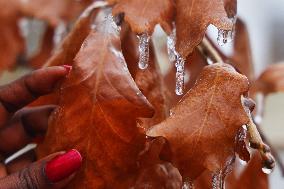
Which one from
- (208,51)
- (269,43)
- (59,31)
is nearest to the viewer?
(208,51)

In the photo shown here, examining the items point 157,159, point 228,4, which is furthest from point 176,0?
point 157,159

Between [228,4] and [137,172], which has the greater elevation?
[228,4]

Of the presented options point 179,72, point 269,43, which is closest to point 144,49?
point 179,72

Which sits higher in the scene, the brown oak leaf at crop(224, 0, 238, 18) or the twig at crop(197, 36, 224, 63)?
the brown oak leaf at crop(224, 0, 238, 18)

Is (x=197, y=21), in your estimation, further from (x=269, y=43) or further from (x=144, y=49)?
(x=269, y=43)

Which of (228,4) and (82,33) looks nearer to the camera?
(228,4)

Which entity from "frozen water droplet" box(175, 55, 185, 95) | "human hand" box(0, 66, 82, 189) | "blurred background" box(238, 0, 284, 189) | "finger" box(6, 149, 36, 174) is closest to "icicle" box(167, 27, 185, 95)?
"frozen water droplet" box(175, 55, 185, 95)

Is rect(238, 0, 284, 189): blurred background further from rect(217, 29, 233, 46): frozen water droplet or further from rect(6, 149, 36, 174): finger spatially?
rect(217, 29, 233, 46): frozen water droplet

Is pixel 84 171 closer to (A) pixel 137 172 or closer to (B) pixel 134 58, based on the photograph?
(A) pixel 137 172
